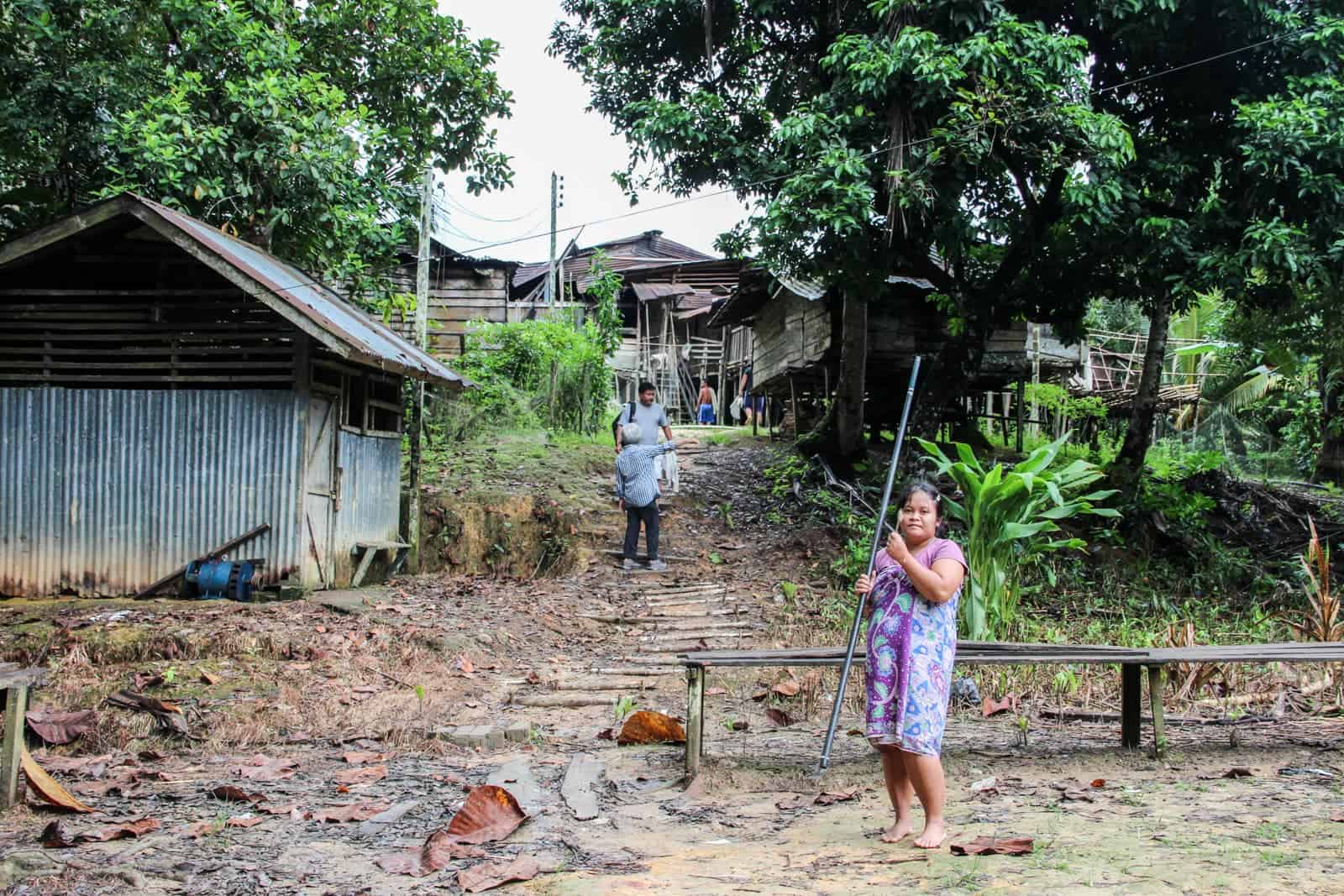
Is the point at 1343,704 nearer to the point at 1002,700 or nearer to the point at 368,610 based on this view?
the point at 1002,700

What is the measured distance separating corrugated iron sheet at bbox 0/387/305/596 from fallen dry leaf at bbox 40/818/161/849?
18.5ft

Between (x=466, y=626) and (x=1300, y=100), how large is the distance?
351 inches

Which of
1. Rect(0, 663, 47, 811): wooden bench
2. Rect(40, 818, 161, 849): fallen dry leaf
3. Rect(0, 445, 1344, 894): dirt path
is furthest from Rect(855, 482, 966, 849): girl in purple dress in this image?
Rect(0, 663, 47, 811): wooden bench

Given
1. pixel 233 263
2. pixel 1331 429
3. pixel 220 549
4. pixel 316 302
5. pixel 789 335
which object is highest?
pixel 789 335

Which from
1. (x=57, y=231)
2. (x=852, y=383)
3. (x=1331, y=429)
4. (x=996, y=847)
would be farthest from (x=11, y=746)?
(x=1331, y=429)

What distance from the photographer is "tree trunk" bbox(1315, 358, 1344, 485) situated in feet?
53.9

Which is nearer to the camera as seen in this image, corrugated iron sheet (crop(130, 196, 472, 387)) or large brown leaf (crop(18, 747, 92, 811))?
large brown leaf (crop(18, 747, 92, 811))

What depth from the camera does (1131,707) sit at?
5.46m

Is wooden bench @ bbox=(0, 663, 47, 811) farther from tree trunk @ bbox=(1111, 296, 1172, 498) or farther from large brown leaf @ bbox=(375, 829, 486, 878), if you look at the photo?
tree trunk @ bbox=(1111, 296, 1172, 498)

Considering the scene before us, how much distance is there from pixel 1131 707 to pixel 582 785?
9.82 ft

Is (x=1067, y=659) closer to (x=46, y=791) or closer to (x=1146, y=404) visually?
(x=46, y=791)

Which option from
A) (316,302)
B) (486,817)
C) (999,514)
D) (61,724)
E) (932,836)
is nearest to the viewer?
(932,836)

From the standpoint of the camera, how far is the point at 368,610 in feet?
29.6

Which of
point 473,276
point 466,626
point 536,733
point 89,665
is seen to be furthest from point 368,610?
point 473,276
